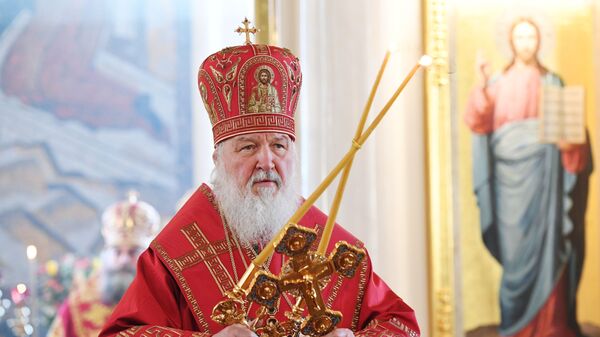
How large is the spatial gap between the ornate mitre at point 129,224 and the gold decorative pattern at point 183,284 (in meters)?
3.65

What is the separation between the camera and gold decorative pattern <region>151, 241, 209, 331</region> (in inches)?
191

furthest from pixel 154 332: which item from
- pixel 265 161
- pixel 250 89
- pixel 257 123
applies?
pixel 250 89

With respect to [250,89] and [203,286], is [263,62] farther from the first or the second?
[203,286]

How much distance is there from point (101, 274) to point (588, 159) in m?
3.01

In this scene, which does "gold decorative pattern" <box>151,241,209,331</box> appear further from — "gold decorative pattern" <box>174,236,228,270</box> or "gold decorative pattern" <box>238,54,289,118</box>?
"gold decorative pattern" <box>238,54,289,118</box>

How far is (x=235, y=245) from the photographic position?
5.07m

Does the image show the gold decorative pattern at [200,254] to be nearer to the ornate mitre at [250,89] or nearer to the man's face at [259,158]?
the man's face at [259,158]

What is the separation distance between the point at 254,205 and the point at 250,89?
484 millimetres

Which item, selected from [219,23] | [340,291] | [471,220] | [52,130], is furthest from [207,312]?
[52,130]

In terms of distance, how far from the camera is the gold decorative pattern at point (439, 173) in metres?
7.88

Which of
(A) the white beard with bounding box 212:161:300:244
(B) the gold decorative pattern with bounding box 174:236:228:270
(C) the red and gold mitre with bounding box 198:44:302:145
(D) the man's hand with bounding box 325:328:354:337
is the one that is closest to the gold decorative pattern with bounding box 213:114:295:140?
(C) the red and gold mitre with bounding box 198:44:302:145

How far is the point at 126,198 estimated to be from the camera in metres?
9.59

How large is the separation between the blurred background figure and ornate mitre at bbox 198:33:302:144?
3.28 meters

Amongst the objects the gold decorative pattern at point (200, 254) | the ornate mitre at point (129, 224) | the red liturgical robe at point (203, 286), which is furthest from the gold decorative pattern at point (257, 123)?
the ornate mitre at point (129, 224)
